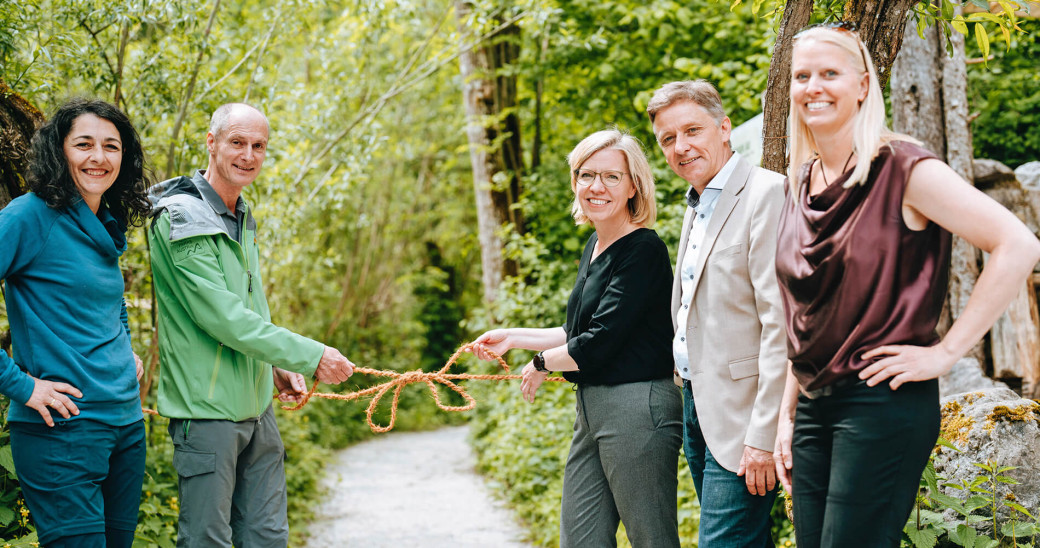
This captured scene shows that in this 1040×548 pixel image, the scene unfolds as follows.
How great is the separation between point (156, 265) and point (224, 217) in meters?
0.30

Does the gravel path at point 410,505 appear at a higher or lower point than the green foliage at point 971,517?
lower

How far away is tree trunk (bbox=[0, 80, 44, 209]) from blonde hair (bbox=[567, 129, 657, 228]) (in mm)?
2373

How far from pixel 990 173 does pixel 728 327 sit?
4680 millimetres

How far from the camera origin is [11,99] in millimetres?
3393

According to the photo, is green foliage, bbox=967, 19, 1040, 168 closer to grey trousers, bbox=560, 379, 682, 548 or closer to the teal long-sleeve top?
grey trousers, bbox=560, 379, 682, 548

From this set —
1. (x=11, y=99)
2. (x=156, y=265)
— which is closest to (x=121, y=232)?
(x=156, y=265)

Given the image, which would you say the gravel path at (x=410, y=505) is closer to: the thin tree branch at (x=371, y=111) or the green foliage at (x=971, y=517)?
the thin tree branch at (x=371, y=111)

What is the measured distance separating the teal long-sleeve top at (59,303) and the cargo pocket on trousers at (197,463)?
0.93ft

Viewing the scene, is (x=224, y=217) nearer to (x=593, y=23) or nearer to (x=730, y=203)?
(x=730, y=203)

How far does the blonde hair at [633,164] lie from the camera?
285 centimetres

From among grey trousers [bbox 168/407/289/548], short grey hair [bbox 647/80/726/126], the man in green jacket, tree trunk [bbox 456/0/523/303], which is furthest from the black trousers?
tree trunk [bbox 456/0/523/303]

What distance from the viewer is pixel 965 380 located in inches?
211

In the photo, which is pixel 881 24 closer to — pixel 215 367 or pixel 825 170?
pixel 825 170

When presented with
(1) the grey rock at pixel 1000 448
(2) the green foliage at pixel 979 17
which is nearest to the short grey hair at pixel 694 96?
(2) the green foliage at pixel 979 17
